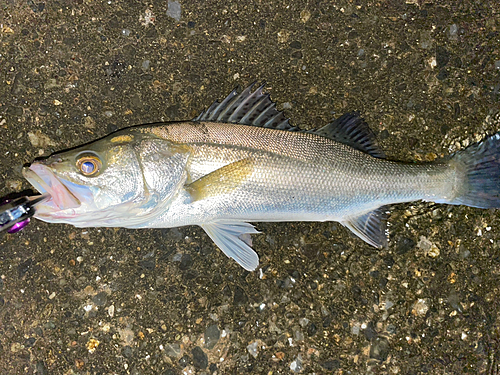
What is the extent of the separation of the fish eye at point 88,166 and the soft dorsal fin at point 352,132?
4.91ft

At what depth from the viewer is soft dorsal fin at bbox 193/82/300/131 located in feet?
8.08

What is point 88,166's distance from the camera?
219 cm

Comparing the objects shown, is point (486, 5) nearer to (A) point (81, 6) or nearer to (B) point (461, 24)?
(B) point (461, 24)

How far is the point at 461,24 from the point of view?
109 inches

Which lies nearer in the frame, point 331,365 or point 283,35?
point 331,365

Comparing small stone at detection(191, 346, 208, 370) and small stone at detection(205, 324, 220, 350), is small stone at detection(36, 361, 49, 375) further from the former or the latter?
small stone at detection(205, 324, 220, 350)

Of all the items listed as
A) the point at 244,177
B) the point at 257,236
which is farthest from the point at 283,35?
the point at 257,236

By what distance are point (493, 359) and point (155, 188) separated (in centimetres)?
281

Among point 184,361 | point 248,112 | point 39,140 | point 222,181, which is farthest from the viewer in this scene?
point 39,140

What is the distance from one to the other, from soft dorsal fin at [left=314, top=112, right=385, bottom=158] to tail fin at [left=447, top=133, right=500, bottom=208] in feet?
1.94

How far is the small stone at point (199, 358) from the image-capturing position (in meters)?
2.59

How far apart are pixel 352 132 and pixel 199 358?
201 cm

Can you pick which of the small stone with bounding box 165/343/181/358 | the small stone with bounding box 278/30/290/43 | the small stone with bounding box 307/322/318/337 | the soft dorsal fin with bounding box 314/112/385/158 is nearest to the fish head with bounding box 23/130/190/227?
the small stone with bounding box 165/343/181/358

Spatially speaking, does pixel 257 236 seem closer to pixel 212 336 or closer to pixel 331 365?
pixel 212 336
